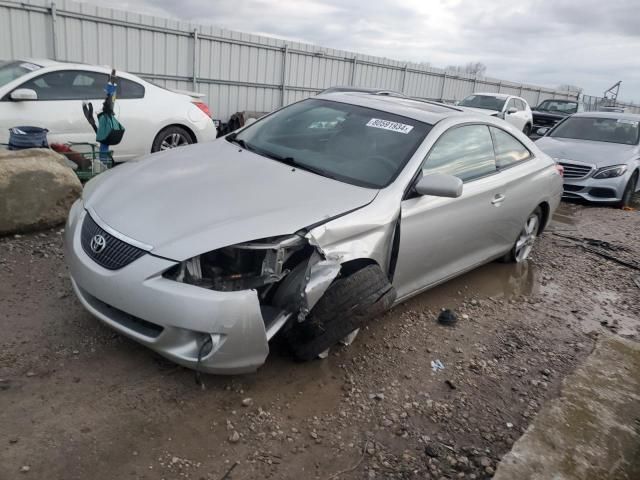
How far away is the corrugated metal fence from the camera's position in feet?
35.9

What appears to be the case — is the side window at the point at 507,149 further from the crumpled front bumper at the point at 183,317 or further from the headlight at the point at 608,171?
the headlight at the point at 608,171

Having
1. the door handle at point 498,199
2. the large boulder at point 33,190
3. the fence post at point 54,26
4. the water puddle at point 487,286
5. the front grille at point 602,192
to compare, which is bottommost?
the water puddle at point 487,286

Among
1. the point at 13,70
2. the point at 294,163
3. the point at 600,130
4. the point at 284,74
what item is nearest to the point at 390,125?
the point at 294,163

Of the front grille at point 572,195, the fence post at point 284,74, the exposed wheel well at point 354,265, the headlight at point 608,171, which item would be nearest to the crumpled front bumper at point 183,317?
the exposed wheel well at point 354,265

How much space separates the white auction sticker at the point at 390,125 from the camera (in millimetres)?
4160

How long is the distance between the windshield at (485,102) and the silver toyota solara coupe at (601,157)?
19.8 ft

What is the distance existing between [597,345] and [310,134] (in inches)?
110

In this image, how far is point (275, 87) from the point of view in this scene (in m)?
15.8

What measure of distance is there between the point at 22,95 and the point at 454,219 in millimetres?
5243

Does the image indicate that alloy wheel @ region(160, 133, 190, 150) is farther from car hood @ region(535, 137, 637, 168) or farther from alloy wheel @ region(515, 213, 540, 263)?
car hood @ region(535, 137, 637, 168)

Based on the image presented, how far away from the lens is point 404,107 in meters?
4.54

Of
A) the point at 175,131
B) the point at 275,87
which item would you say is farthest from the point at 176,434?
the point at 275,87

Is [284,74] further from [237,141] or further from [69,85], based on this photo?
[237,141]

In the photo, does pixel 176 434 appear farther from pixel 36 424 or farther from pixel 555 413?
pixel 555 413
